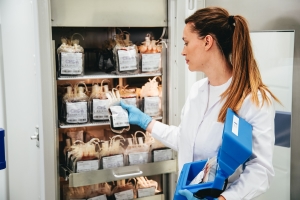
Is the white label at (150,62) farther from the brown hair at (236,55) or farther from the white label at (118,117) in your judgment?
the brown hair at (236,55)

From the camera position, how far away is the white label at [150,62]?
256 cm

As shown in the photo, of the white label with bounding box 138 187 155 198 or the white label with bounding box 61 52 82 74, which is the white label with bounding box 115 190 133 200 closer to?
the white label with bounding box 138 187 155 198

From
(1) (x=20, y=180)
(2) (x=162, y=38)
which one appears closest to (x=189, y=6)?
(2) (x=162, y=38)

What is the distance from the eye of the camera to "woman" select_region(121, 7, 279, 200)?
1.82 m

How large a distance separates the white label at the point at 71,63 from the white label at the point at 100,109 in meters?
0.23

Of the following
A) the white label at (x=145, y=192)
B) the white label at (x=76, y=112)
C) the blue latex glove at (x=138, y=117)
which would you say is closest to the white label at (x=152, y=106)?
the blue latex glove at (x=138, y=117)

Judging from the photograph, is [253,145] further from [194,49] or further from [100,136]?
[100,136]

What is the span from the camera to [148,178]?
2838 millimetres

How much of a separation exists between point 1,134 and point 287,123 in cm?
201

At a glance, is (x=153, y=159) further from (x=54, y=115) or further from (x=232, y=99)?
(x=232, y=99)

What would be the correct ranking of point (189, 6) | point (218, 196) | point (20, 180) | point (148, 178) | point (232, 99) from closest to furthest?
point (218, 196), point (232, 99), point (189, 6), point (148, 178), point (20, 180)

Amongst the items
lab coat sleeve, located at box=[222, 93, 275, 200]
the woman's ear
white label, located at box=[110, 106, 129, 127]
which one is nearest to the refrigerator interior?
white label, located at box=[110, 106, 129, 127]

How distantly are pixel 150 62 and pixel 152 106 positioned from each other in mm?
293

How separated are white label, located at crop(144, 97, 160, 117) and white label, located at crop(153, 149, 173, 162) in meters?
0.25
